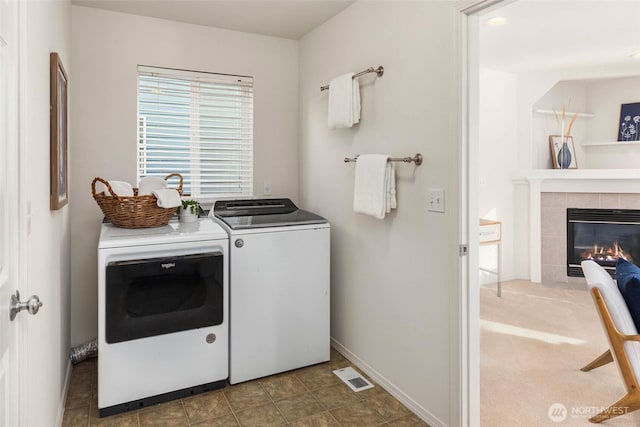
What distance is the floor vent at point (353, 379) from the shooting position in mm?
2432

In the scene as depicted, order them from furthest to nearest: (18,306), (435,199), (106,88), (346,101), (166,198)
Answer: (106,88) < (346,101) < (166,198) < (435,199) < (18,306)

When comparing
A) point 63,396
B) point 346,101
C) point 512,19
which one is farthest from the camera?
point 512,19

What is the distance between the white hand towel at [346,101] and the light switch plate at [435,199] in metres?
0.77

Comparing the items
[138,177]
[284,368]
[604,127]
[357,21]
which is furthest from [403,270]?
[604,127]

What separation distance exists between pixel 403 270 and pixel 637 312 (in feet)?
3.73

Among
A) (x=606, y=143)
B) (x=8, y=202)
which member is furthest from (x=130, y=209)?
(x=606, y=143)

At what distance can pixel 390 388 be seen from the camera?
235cm

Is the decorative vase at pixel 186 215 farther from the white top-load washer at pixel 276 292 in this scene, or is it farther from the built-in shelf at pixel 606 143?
the built-in shelf at pixel 606 143

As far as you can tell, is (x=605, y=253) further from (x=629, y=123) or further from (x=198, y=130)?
(x=198, y=130)

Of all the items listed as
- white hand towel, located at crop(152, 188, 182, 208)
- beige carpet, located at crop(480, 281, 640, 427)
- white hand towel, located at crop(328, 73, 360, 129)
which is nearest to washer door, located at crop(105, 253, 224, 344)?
white hand towel, located at crop(152, 188, 182, 208)

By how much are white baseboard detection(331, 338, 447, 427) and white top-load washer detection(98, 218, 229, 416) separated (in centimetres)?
84

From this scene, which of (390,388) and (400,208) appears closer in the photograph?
(400,208)

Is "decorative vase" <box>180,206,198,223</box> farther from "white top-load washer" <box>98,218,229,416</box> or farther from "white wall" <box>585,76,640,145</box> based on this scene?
"white wall" <box>585,76,640,145</box>

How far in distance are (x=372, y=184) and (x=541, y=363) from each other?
5.66 ft
